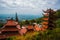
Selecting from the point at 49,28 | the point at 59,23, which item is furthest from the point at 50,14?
the point at 59,23

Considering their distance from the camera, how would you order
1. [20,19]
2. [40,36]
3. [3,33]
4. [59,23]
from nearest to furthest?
[40,36] < [3,33] < [59,23] < [20,19]

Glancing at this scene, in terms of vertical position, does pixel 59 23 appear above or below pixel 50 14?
below

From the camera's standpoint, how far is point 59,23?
8.23m

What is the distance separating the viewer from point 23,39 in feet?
22.2

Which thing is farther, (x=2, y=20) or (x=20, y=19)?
(x=20, y=19)

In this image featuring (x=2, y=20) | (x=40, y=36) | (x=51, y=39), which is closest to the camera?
(x=51, y=39)

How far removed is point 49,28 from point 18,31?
1.49 metres

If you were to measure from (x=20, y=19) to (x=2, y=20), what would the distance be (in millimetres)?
1751

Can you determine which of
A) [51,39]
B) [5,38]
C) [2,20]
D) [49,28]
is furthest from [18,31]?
[2,20]

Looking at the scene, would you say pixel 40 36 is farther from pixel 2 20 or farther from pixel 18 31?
pixel 2 20

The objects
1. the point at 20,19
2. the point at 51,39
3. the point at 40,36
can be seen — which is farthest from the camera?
the point at 20,19

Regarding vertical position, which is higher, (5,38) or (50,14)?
(50,14)

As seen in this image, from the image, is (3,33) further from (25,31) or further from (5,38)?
(25,31)

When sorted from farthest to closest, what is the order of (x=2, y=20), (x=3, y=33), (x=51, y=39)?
(x=2, y=20), (x=3, y=33), (x=51, y=39)
